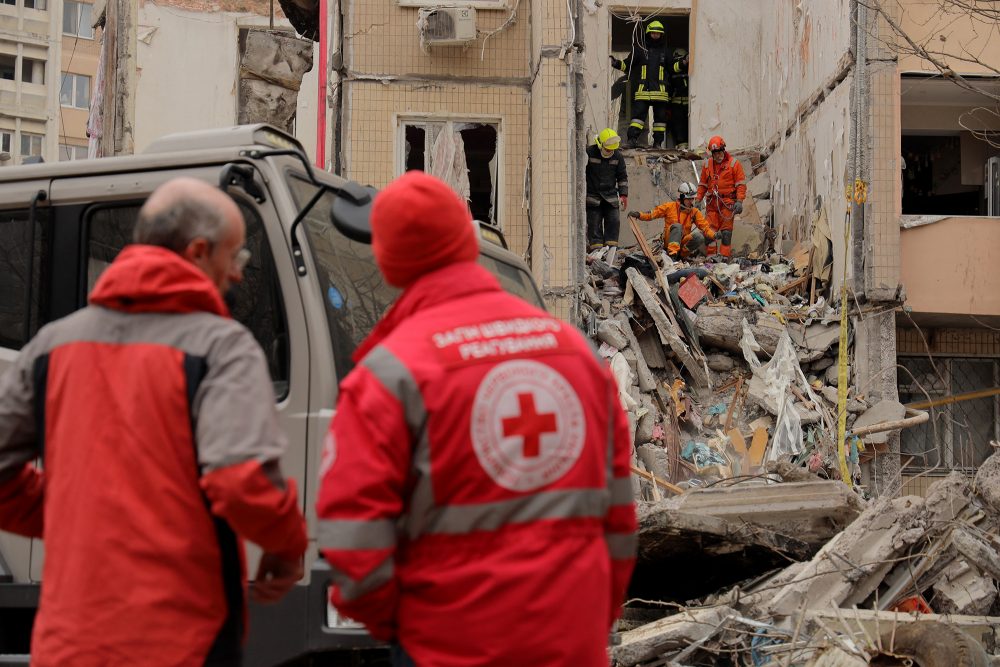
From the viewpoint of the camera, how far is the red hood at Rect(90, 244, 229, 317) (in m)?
2.67

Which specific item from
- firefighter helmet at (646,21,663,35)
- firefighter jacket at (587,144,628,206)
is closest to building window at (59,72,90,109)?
firefighter helmet at (646,21,663,35)

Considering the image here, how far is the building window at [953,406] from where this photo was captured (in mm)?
15484

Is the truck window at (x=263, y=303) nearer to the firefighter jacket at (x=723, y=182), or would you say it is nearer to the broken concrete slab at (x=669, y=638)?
the broken concrete slab at (x=669, y=638)

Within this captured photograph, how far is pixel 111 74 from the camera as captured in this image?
1770 centimetres

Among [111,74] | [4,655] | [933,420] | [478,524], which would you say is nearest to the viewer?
[478,524]

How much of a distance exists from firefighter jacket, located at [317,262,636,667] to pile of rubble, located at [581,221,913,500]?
928 centimetres

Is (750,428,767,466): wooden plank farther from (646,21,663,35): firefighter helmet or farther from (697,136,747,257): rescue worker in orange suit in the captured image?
(646,21,663,35): firefighter helmet

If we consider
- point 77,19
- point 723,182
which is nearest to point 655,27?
point 723,182

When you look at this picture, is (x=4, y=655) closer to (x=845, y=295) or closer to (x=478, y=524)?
(x=478, y=524)

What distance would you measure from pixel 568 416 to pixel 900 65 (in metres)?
12.6

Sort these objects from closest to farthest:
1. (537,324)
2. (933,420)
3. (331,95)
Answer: (537,324) → (331,95) → (933,420)

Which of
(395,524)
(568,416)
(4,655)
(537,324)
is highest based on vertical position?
(537,324)

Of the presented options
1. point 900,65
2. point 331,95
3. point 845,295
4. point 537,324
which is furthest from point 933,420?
point 537,324

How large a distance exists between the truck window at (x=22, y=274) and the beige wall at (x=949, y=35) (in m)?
11.4
